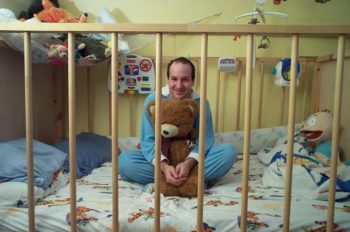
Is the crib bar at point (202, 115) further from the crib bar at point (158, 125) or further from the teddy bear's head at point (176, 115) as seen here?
the teddy bear's head at point (176, 115)

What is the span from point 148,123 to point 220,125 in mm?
789

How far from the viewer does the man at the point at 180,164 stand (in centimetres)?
98

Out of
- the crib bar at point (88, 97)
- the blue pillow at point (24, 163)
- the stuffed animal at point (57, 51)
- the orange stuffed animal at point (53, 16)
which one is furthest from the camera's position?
the crib bar at point (88, 97)

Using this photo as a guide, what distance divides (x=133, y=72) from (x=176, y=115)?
748mm

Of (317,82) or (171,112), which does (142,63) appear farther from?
(317,82)

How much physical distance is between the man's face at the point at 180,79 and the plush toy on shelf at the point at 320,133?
0.70m

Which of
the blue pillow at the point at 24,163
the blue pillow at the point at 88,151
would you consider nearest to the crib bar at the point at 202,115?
the blue pillow at the point at 24,163

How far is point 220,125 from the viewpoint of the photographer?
1.78 metres

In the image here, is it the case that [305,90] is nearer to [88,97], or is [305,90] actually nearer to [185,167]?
[185,167]

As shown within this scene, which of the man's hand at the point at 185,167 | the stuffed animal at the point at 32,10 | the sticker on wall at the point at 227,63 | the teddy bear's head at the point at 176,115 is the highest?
the stuffed animal at the point at 32,10

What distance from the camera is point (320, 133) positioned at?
1404mm

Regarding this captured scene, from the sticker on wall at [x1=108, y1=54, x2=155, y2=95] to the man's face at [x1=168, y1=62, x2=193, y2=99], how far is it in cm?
58

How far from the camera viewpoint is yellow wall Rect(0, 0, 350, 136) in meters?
1.71

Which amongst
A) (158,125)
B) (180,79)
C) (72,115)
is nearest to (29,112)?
(72,115)
